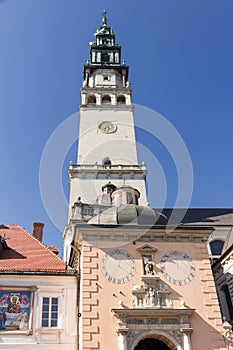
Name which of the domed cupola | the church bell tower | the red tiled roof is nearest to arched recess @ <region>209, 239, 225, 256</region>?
the church bell tower

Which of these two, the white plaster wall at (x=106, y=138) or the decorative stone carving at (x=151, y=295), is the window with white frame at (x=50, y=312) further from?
the white plaster wall at (x=106, y=138)

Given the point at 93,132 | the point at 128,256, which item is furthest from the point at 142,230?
the point at 93,132

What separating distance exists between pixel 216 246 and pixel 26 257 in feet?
52.3

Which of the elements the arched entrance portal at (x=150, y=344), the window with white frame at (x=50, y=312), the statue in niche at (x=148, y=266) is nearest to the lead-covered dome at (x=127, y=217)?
the statue in niche at (x=148, y=266)

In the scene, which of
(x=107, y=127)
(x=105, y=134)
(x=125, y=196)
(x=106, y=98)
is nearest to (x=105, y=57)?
(x=106, y=98)

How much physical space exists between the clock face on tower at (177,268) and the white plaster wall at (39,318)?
182 inches

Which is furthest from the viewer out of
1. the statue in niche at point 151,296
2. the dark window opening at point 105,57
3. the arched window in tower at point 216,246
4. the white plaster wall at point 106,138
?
the dark window opening at point 105,57

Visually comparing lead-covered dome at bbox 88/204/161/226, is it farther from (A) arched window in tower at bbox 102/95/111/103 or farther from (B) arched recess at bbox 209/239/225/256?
(A) arched window in tower at bbox 102/95/111/103

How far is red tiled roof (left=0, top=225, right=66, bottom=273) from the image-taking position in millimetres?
18814

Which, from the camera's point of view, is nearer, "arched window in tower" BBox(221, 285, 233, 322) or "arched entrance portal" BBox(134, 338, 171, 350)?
"arched entrance portal" BBox(134, 338, 171, 350)

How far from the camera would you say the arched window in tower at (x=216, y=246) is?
95.0ft

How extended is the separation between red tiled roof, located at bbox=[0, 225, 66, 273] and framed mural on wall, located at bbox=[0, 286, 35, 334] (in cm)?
105

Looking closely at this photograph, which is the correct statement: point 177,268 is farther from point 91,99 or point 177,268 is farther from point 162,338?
point 91,99

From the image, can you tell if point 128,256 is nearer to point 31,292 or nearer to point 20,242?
point 31,292
